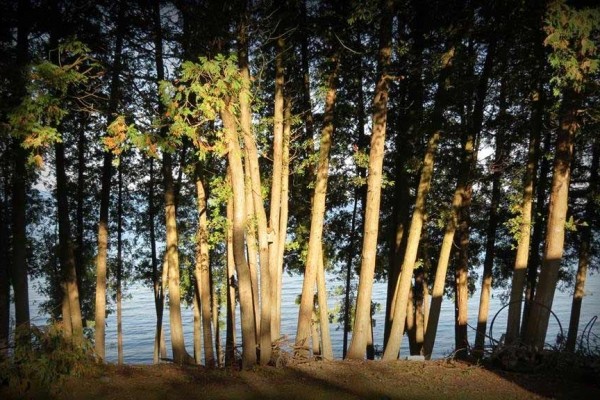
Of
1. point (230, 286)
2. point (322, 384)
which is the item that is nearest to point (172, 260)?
point (230, 286)

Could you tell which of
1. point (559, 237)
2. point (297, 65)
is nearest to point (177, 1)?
point (297, 65)

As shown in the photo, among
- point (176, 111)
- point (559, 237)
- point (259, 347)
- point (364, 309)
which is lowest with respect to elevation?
point (259, 347)

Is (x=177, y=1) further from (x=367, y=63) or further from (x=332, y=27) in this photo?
(x=367, y=63)

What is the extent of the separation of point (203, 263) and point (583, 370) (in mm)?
9791

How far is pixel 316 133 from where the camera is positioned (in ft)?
42.6

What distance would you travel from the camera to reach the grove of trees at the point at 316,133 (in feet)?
21.9

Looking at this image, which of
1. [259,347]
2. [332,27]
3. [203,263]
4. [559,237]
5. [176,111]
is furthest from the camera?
[203,263]

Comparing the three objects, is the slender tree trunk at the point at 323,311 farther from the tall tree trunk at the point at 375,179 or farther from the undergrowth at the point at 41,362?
the undergrowth at the point at 41,362

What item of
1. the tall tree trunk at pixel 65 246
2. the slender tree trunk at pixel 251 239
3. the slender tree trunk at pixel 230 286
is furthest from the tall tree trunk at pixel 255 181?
the tall tree trunk at pixel 65 246

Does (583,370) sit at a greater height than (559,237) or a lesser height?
lesser

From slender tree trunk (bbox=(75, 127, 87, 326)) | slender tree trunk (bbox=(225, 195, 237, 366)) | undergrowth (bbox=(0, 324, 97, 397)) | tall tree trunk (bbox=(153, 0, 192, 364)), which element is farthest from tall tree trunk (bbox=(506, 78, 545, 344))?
slender tree trunk (bbox=(75, 127, 87, 326))

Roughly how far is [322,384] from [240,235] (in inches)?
116

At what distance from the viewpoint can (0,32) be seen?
9.70 metres

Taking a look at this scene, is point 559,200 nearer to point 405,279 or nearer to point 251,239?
point 405,279
